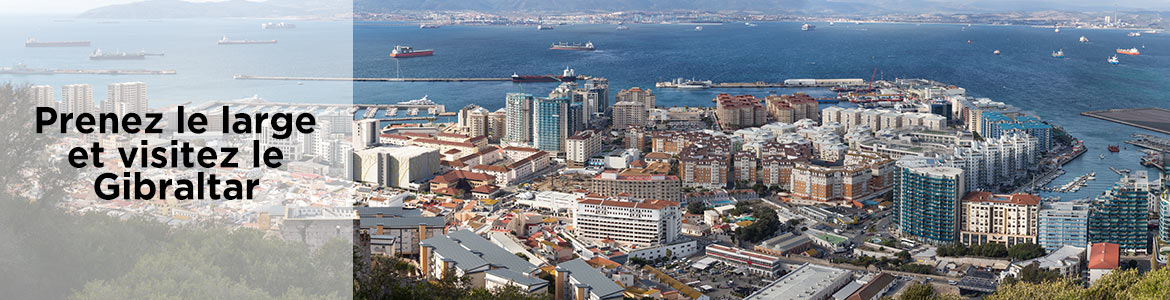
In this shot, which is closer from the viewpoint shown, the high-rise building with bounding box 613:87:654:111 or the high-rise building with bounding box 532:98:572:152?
the high-rise building with bounding box 532:98:572:152

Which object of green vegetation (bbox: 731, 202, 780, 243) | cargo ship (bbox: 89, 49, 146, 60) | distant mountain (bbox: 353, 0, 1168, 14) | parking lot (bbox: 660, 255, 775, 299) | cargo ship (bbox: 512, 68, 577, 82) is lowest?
parking lot (bbox: 660, 255, 775, 299)

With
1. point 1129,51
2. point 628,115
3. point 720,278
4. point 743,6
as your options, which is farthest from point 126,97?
point 743,6

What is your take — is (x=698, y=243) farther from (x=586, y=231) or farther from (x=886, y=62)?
(x=886, y=62)

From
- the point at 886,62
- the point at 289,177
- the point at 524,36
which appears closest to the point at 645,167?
the point at 289,177

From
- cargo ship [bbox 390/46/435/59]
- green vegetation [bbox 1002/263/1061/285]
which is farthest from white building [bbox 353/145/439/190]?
cargo ship [bbox 390/46/435/59]

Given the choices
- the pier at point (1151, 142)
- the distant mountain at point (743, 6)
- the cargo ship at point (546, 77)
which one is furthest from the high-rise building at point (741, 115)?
the distant mountain at point (743, 6)

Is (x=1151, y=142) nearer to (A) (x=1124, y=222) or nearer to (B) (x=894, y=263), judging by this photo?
(A) (x=1124, y=222)

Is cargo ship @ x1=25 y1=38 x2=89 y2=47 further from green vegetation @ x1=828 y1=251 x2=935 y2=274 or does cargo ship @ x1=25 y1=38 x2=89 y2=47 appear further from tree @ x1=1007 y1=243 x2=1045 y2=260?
tree @ x1=1007 y1=243 x2=1045 y2=260
